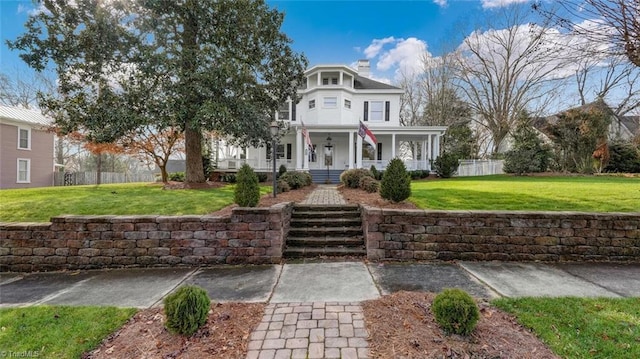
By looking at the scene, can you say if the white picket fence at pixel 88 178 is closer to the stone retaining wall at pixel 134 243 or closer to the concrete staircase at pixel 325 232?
the stone retaining wall at pixel 134 243

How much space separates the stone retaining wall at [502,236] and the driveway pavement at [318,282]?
0.89ft

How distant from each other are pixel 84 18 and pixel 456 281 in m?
14.3

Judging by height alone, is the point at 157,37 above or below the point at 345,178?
above

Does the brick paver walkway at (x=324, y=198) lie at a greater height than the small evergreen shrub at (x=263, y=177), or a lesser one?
lesser

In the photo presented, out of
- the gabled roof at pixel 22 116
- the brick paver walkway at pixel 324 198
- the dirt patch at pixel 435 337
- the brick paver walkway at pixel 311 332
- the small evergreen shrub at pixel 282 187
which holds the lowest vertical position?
the brick paver walkway at pixel 311 332

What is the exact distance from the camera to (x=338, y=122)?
21.0 m

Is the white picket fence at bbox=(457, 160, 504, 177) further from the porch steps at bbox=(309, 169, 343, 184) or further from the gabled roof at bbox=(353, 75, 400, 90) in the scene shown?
the porch steps at bbox=(309, 169, 343, 184)

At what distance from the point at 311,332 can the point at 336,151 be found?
19369mm

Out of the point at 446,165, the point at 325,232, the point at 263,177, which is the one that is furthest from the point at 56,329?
the point at 446,165

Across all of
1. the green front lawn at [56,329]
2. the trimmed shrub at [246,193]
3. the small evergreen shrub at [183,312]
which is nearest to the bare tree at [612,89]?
the trimmed shrub at [246,193]

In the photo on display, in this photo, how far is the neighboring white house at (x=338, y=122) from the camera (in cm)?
2053

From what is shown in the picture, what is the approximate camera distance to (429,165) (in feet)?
65.3

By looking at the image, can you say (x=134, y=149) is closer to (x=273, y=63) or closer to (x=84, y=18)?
(x=84, y=18)

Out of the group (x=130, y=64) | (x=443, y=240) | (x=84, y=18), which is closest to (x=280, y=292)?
(x=443, y=240)
